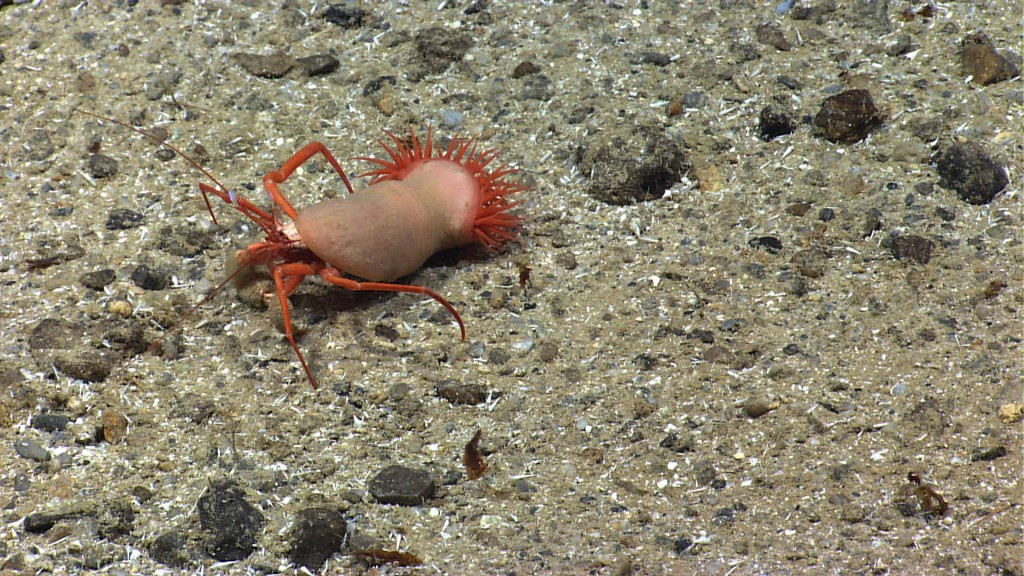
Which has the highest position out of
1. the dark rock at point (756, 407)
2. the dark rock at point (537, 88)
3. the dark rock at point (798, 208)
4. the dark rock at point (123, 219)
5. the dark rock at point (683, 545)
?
the dark rock at point (537, 88)

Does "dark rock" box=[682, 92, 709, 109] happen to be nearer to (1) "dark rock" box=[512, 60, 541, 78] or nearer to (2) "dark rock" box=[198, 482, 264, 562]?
(1) "dark rock" box=[512, 60, 541, 78]

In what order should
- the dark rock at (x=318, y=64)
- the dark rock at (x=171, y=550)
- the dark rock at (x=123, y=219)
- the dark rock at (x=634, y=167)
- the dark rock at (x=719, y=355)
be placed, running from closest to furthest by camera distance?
the dark rock at (x=171, y=550), the dark rock at (x=719, y=355), the dark rock at (x=123, y=219), the dark rock at (x=634, y=167), the dark rock at (x=318, y=64)

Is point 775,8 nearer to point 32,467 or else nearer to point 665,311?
point 665,311

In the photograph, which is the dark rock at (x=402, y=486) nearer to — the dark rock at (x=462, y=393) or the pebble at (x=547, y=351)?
the dark rock at (x=462, y=393)

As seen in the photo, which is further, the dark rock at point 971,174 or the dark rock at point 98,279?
the dark rock at point 971,174

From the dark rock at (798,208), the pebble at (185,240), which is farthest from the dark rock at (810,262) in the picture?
the pebble at (185,240)

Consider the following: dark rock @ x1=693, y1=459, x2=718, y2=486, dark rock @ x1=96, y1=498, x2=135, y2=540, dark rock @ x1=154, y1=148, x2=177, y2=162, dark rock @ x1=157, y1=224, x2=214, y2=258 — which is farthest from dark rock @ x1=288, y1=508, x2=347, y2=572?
dark rock @ x1=154, y1=148, x2=177, y2=162

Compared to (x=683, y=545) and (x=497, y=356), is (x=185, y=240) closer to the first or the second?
(x=497, y=356)

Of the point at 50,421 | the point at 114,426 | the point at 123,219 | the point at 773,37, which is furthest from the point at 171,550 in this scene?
the point at 773,37
